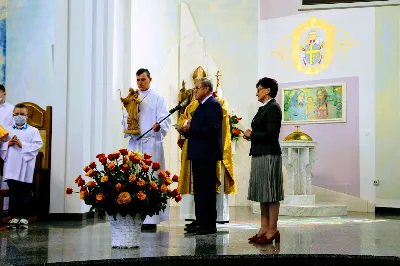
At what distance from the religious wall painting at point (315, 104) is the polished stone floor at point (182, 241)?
13.9ft

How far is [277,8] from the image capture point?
528 inches

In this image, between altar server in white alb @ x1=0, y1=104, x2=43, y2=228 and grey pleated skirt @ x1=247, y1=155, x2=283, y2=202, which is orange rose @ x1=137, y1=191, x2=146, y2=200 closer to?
grey pleated skirt @ x1=247, y1=155, x2=283, y2=202

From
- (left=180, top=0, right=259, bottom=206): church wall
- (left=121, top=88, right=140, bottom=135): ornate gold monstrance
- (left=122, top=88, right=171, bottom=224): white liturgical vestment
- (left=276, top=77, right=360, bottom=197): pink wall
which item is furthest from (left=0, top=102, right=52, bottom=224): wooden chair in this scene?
(left=276, top=77, right=360, bottom=197): pink wall

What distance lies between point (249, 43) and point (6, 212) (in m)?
6.85

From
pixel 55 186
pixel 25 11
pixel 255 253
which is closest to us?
pixel 255 253

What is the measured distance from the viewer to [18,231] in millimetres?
7164

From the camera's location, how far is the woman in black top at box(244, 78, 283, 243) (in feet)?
18.9

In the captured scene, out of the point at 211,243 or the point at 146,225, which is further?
the point at 146,225

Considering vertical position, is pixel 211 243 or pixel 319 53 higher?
pixel 319 53

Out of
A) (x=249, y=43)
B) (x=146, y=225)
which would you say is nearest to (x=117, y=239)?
(x=146, y=225)

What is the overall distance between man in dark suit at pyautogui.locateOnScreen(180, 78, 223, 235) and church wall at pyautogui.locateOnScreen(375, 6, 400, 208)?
6.04 meters

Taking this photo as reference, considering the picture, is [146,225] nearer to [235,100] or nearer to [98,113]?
[98,113]

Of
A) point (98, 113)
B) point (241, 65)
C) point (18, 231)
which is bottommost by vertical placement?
point (18, 231)

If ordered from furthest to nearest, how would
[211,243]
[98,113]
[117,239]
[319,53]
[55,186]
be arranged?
[319,53] → [98,113] → [55,186] → [211,243] → [117,239]
